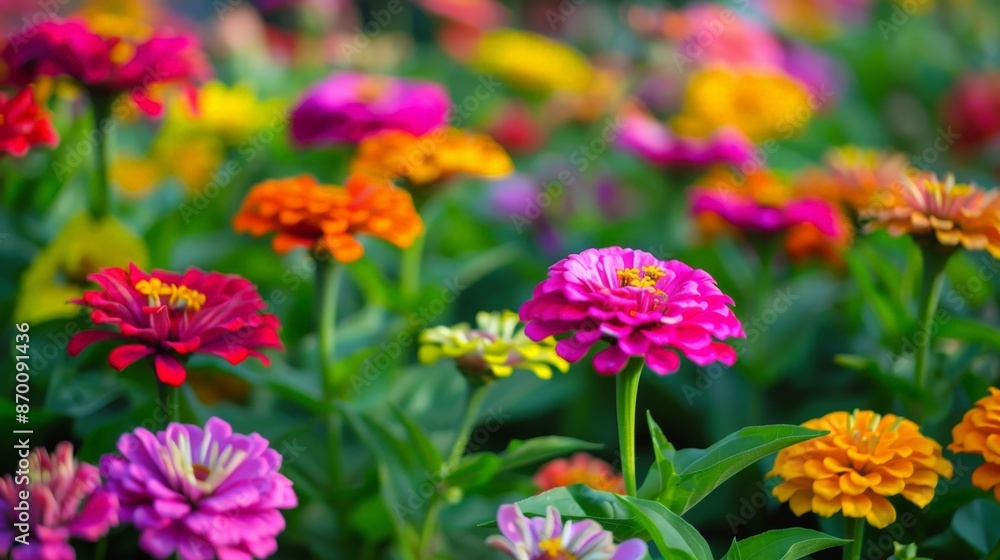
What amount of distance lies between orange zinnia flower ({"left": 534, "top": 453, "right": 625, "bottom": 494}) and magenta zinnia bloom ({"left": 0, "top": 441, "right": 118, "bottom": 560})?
42 cm

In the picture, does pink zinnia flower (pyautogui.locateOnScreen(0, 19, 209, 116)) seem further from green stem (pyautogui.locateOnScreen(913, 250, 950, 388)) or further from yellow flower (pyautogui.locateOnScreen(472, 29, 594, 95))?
yellow flower (pyautogui.locateOnScreen(472, 29, 594, 95))

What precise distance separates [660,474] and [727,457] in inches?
1.9

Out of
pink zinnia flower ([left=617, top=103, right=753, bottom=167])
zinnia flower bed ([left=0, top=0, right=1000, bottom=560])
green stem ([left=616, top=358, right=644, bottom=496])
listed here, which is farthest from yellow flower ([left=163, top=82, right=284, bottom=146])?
green stem ([left=616, top=358, right=644, bottom=496])

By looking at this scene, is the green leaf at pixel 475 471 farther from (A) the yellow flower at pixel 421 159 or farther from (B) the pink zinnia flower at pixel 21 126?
(B) the pink zinnia flower at pixel 21 126

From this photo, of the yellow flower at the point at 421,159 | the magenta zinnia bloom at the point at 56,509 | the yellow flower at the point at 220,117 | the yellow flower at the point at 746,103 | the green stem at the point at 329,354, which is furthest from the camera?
the yellow flower at the point at 746,103

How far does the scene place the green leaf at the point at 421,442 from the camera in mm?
803

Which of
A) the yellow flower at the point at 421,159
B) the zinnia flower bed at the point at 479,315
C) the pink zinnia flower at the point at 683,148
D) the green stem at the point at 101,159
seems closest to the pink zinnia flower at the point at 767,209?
the zinnia flower bed at the point at 479,315

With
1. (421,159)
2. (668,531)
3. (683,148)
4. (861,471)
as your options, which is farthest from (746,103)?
(668,531)

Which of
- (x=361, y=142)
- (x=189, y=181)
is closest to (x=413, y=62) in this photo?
(x=189, y=181)

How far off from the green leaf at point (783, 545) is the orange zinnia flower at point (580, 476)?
18 centimetres

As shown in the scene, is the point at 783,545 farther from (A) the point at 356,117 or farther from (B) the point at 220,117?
(B) the point at 220,117

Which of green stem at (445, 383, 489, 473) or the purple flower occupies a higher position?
the purple flower

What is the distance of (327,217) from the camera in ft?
2.58

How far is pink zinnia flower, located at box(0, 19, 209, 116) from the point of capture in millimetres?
837
